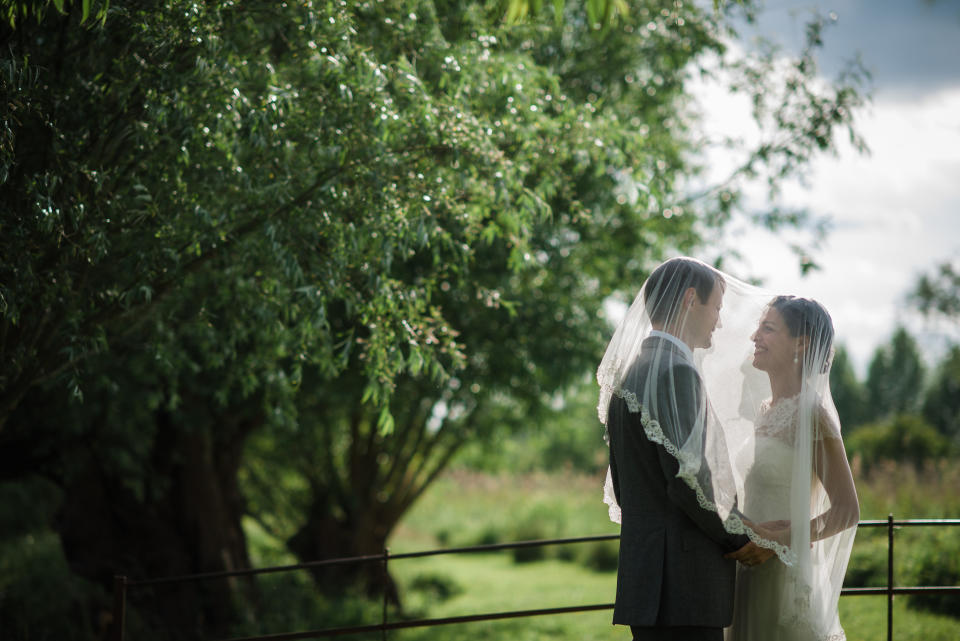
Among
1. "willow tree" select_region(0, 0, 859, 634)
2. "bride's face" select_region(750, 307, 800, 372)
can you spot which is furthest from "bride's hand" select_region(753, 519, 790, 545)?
"willow tree" select_region(0, 0, 859, 634)

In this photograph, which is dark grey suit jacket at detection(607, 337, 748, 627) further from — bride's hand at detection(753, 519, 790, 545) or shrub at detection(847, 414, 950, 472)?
shrub at detection(847, 414, 950, 472)

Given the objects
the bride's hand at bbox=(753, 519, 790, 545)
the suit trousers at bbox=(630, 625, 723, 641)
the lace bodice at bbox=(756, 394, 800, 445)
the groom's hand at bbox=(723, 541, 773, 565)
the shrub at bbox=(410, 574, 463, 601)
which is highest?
the lace bodice at bbox=(756, 394, 800, 445)

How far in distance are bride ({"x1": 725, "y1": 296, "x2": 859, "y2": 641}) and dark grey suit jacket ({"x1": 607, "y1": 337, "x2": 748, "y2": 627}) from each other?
247 millimetres

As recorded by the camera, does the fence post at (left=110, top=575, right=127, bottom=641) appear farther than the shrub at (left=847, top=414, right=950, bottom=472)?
No

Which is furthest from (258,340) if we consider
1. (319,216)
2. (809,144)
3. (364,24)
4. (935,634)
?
(935,634)

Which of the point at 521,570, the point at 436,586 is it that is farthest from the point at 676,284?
the point at 521,570

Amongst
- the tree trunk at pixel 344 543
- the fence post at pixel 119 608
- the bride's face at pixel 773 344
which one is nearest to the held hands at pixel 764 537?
the bride's face at pixel 773 344

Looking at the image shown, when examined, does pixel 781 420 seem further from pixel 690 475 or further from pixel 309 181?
pixel 309 181

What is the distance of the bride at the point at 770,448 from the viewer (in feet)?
9.49

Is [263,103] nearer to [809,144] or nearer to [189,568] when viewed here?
[809,144]

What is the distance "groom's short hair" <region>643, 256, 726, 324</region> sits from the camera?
2975 millimetres

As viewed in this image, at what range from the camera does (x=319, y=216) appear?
14.3 feet

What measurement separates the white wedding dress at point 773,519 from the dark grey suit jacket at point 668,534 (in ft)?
0.76

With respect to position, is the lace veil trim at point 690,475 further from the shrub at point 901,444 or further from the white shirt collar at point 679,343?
the shrub at point 901,444
